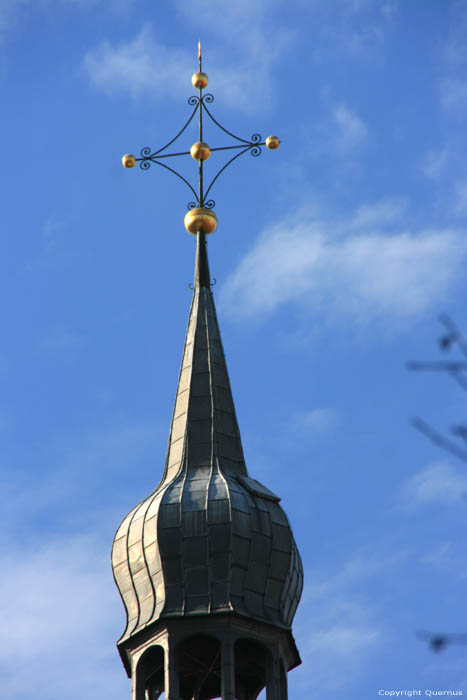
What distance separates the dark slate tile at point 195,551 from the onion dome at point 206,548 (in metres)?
0.02

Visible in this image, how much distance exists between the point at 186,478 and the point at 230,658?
4.45 metres

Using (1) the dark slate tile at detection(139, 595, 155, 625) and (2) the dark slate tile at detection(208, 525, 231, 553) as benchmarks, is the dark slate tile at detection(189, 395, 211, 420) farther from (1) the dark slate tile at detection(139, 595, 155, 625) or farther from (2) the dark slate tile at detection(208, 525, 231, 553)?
(1) the dark slate tile at detection(139, 595, 155, 625)

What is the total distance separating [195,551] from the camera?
28.4 metres

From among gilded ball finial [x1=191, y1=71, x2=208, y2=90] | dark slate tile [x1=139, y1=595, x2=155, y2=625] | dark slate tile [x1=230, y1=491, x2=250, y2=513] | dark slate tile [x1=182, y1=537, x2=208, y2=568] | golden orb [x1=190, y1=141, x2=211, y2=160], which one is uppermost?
gilded ball finial [x1=191, y1=71, x2=208, y2=90]

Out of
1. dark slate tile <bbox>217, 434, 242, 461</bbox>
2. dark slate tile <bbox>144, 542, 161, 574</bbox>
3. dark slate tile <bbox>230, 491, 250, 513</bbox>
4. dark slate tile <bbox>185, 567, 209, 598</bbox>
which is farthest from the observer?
dark slate tile <bbox>217, 434, 242, 461</bbox>

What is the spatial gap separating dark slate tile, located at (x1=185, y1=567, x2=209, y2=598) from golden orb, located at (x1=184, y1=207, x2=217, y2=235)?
10.9 meters

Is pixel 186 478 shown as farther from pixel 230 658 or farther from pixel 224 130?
pixel 224 130

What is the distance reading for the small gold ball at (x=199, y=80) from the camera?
Result: 38.3 m

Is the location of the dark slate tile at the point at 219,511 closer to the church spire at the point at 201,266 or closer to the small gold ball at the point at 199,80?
the church spire at the point at 201,266

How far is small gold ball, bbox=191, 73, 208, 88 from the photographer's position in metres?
38.3

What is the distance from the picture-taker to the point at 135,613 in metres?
28.9

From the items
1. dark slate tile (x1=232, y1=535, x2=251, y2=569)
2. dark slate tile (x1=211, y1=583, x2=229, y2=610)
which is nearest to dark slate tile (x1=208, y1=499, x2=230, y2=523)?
dark slate tile (x1=232, y1=535, x2=251, y2=569)

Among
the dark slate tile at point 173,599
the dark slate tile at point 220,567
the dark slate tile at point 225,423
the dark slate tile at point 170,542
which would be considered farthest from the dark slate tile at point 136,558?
the dark slate tile at point 225,423

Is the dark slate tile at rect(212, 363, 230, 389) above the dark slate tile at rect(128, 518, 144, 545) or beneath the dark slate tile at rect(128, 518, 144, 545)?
above
